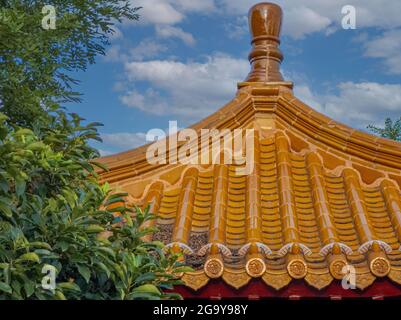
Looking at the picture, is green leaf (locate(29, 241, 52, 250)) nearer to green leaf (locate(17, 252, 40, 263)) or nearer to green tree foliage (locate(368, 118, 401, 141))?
green leaf (locate(17, 252, 40, 263))

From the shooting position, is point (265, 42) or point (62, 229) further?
point (265, 42)

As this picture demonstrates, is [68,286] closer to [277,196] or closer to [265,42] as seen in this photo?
[277,196]

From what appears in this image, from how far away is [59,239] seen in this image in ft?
9.98

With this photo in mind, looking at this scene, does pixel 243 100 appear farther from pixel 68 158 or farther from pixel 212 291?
pixel 68 158

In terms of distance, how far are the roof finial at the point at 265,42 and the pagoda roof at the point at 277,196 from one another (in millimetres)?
13

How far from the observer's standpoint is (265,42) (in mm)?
6074

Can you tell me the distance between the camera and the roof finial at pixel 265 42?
19.5ft

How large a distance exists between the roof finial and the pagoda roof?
0.04 ft

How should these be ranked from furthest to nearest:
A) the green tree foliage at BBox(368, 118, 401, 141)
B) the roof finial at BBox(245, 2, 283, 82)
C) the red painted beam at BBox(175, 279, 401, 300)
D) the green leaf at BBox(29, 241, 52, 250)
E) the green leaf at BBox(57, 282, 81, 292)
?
the green tree foliage at BBox(368, 118, 401, 141)
the roof finial at BBox(245, 2, 283, 82)
the red painted beam at BBox(175, 279, 401, 300)
the green leaf at BBox(57, 282, 81, 292)
the green leaf at BBox(29, 241, 52, 250)

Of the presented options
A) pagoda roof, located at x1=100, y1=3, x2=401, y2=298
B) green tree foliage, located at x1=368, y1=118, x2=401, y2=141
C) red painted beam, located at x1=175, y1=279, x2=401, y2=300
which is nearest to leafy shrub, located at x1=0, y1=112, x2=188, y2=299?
red painted beam, located at x1=175, y1=279, x2=401, y2=300

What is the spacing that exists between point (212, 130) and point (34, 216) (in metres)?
2.36

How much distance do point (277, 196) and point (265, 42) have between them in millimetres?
1766

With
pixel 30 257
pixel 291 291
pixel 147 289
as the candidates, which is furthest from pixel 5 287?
pixel 291 291

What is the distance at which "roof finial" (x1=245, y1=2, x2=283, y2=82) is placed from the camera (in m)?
5.95
